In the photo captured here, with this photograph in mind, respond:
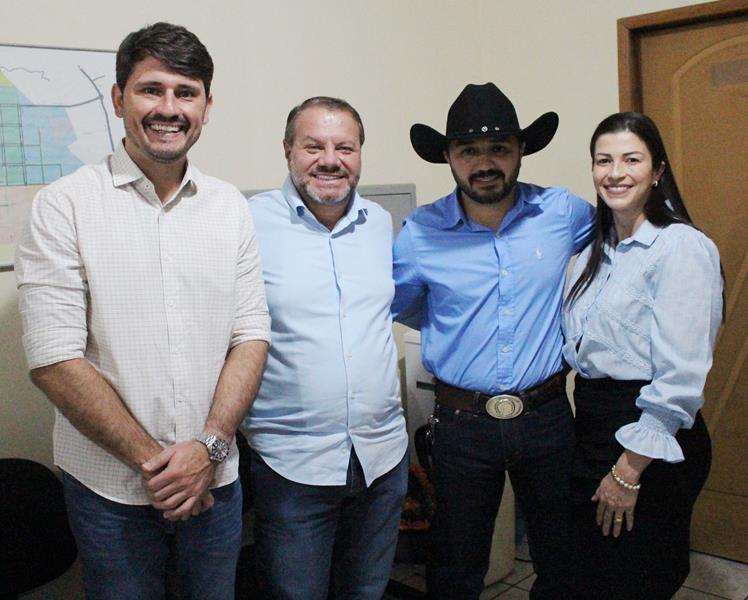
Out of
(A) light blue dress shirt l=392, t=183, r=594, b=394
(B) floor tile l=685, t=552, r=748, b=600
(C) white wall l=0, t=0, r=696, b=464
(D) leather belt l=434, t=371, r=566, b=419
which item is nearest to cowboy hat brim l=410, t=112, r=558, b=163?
(A) light blue dress shirt l=392, t=183, r=594, b=394

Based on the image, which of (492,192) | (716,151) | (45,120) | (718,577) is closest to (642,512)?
A: (492,192)

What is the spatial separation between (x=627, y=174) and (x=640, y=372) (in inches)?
18.3

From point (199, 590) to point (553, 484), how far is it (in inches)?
36.0

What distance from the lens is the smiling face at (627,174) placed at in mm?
1717

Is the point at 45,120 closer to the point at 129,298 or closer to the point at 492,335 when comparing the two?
the point at 129,298

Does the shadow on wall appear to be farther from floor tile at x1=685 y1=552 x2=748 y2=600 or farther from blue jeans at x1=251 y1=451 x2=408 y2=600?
floor tile at x1=685 y1=552 x2=748 y2=600

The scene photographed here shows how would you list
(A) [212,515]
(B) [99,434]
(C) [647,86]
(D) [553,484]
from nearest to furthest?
(B) [99,434] < (A) [212,515] < (D) [553,484] < (C) [647,86]

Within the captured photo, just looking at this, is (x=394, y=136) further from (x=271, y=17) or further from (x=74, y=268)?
(x=74, y=268)

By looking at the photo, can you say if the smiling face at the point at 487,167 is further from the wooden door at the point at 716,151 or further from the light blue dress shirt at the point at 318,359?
the wooden door at the point at 716,151

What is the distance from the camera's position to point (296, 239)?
177cm

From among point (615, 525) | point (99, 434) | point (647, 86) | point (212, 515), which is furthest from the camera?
point (647, 86)

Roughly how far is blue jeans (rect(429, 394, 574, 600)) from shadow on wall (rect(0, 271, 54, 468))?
1.16m

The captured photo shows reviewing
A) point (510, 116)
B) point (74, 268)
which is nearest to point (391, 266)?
point (510, 116)

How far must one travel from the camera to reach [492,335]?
1.87 m
